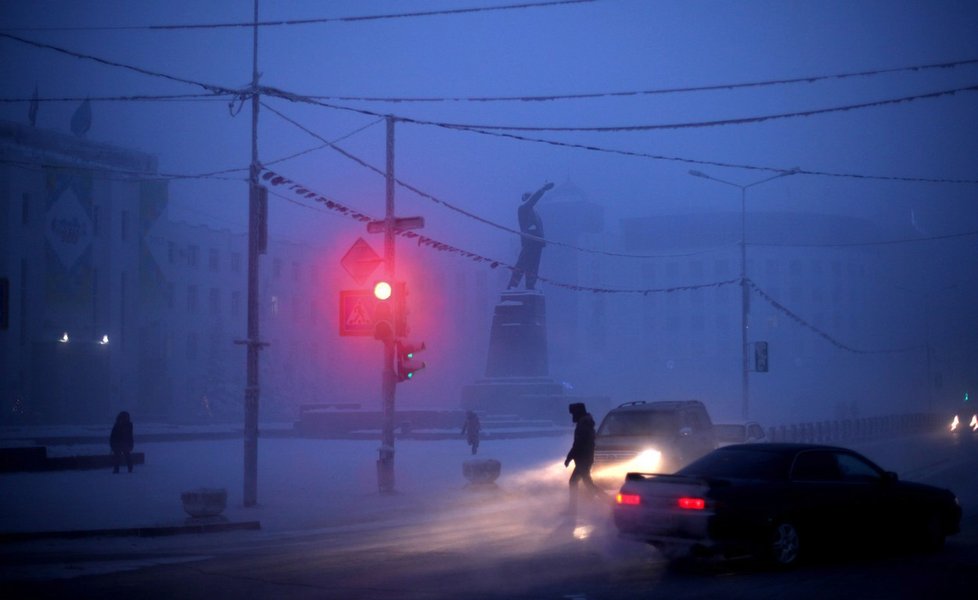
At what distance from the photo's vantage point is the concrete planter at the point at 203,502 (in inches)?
634

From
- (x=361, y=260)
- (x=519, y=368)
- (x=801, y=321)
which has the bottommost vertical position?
(x=519, y=368)

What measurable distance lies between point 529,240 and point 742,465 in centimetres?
4755

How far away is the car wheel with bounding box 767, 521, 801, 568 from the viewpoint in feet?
34.9

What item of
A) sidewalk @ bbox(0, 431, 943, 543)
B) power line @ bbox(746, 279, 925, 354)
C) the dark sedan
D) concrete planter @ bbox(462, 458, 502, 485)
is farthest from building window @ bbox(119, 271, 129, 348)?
the dark sedan

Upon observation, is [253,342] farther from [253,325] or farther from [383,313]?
[383,313]

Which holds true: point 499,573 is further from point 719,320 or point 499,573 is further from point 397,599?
point 719,320

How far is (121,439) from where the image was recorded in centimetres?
2792

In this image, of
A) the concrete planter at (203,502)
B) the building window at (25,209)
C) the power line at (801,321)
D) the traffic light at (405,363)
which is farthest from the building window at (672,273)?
the concrete planter at (203,502)

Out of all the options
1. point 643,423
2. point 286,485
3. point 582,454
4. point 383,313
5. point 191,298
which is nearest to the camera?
point 582,454

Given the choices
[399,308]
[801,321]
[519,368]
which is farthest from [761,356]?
[399,308]

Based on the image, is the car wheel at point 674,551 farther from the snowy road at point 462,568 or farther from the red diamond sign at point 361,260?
the red diamond sign at point 361,260

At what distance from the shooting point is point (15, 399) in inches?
2298

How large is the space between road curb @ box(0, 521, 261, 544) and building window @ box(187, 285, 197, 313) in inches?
2712

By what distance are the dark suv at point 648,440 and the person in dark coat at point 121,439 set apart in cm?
1500
